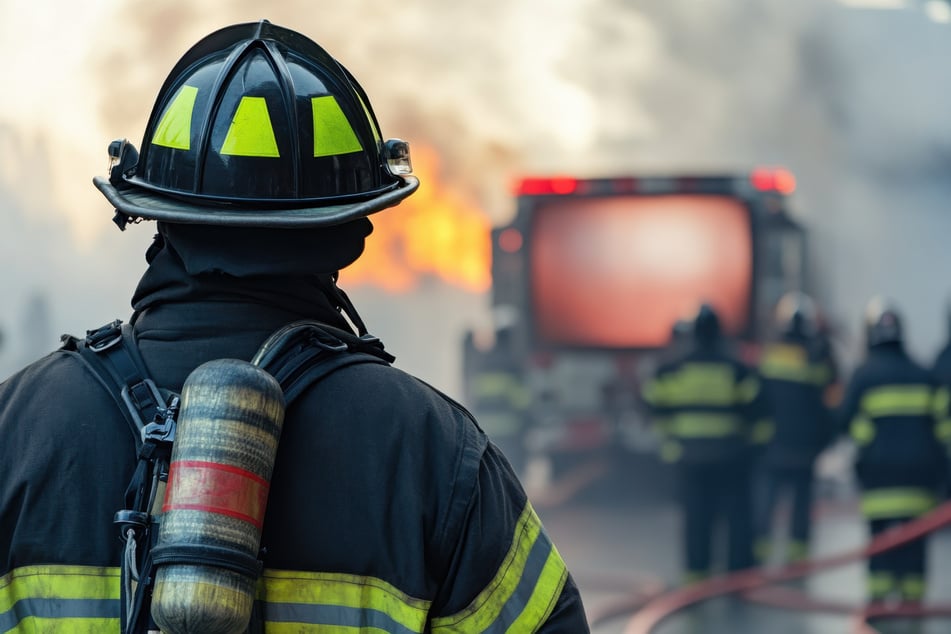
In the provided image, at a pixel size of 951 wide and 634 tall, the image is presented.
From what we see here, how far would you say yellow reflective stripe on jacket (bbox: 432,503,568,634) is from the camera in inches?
70.1

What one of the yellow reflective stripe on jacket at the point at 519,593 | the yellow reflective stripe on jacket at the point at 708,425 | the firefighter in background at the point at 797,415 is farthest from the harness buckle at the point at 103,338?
the firefighter in background at the point at 797,415

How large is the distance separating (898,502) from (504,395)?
13.3 ft

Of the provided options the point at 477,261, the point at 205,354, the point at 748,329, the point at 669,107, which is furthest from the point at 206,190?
the point at 669,107

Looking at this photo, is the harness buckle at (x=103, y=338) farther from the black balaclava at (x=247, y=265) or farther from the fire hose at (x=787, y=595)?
the fire hose at (x=787, y=595)

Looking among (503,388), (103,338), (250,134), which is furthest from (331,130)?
(503,388)

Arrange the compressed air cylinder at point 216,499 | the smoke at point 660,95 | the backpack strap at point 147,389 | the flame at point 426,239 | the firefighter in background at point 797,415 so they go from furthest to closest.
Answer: the smoke at point 660,95 → the flame at point 426,239 → the firefighter in background at point 797,415 → the backpack strap at point 147,389 → the compressed air cylinder at point 216,499

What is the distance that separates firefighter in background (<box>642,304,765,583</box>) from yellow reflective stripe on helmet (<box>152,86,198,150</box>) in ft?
20.8

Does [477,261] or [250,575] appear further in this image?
[477,261]

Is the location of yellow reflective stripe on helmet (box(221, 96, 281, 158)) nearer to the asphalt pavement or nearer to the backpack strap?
the backpack strap

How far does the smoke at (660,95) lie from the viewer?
17.9 m

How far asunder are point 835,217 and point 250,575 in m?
19.3

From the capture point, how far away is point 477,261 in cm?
1834

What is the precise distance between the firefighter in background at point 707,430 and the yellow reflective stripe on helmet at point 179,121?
635cm

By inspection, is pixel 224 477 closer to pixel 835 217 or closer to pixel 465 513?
pixel 465 513
